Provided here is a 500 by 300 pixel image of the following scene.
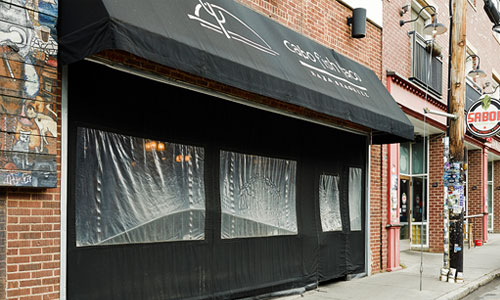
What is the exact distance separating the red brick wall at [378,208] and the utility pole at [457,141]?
57.6 inches

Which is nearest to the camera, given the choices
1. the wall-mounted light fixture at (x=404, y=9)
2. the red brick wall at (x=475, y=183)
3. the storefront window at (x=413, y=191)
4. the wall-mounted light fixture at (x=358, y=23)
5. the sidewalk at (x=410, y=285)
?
the sidewalk at (x=410, y=285)

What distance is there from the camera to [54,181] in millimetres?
4656

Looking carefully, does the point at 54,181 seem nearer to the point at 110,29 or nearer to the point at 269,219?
the point at 110,29

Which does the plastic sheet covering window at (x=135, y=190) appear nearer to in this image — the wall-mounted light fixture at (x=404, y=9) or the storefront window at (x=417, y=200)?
the wall-mounted light fixture at (x=404, y=9)

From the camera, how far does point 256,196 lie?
7.43 metres

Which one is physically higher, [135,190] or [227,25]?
[227,25]

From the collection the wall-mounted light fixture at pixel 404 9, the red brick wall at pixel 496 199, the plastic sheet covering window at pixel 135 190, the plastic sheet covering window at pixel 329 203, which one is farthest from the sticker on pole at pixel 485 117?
the red brick wall at pixel 496 199

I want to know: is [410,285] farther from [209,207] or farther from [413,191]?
[413,191]

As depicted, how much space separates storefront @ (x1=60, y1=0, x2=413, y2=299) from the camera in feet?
16.3

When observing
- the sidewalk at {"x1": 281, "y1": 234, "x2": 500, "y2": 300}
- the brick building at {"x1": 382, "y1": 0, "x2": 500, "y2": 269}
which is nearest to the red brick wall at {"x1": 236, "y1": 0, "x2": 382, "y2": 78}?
the brick building at {"x1": 382, "y1": 0, "x2": 500, "y2": 269}

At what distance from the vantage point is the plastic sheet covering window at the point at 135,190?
16.8ft

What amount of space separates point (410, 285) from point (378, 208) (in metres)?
1.97

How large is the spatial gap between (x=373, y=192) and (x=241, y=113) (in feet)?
14.5

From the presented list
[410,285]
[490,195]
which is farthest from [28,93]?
[490,195]
